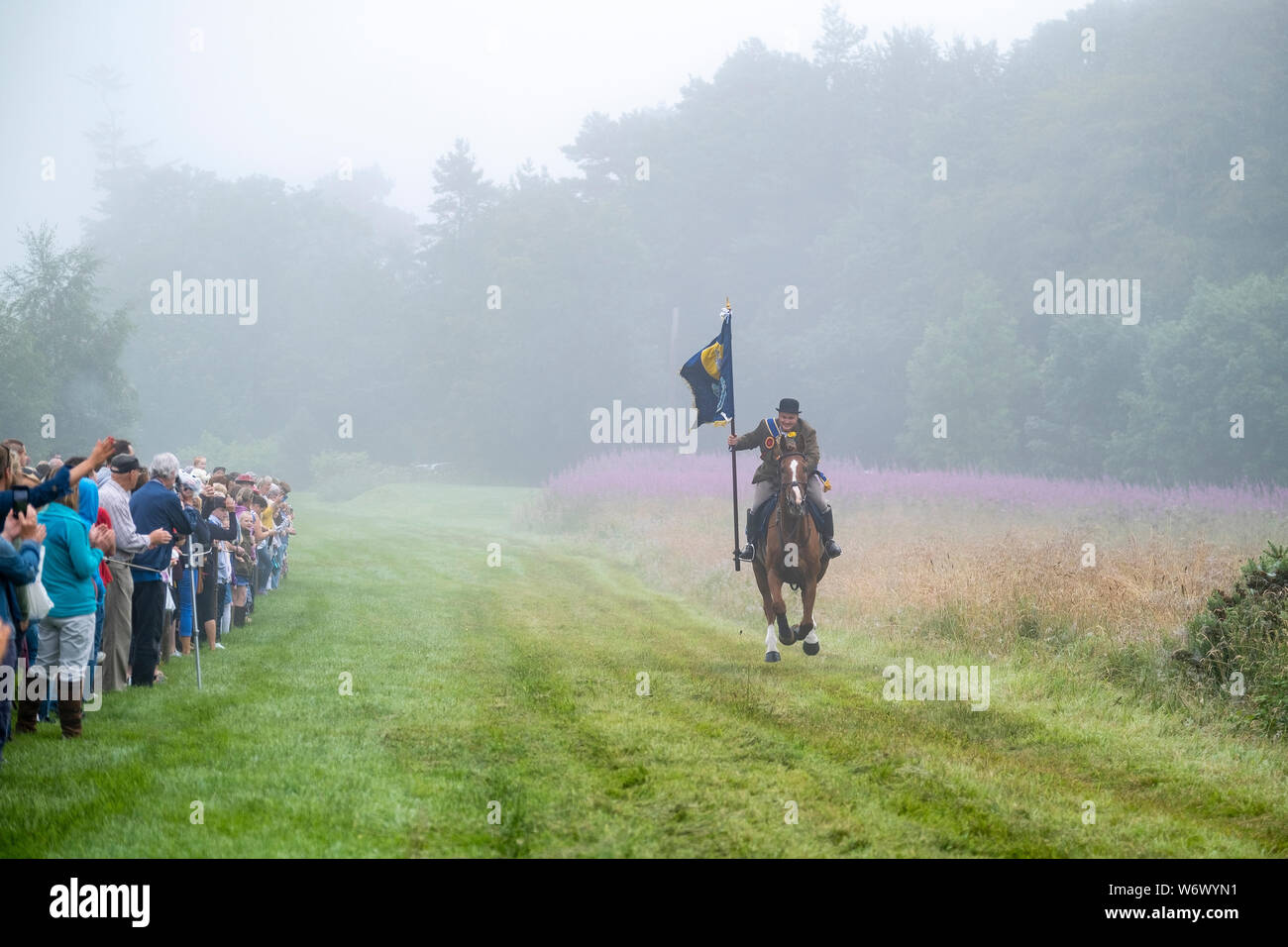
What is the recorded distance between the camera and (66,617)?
9398 mm

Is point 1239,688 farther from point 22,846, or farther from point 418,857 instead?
point 22,846

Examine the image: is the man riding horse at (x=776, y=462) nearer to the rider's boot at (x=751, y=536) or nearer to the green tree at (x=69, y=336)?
the rider's boot at (x=751, y=536)

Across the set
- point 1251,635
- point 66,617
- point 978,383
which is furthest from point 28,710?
point 978,383

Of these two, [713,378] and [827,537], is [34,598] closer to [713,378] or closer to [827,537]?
[827,537]

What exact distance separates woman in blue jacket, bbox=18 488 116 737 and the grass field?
0.35 metres

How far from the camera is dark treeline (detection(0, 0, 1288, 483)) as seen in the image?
47.8 meters

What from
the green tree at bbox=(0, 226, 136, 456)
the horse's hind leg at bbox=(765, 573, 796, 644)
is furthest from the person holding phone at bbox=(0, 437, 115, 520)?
the green tree at bbox=(0, 226, 136, 456)

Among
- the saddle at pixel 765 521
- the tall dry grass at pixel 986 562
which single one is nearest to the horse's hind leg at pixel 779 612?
the saddle at pixel 765 521

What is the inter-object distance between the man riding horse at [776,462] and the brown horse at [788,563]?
0.13m

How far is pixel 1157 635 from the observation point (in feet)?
40.9

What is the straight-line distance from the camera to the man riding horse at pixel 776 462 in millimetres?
14406

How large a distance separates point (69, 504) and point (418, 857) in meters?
5.12
